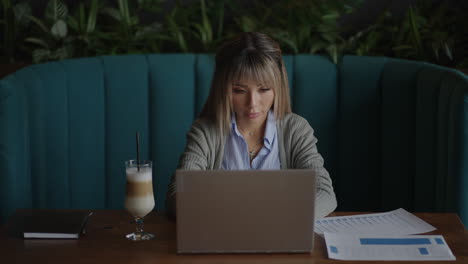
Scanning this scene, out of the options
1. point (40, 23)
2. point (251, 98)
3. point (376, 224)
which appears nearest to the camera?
point (376, 224)

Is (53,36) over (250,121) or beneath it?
over

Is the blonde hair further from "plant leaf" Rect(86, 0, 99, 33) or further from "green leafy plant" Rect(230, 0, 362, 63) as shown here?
"plant leaf" Rect(86, 0, 99, 33)

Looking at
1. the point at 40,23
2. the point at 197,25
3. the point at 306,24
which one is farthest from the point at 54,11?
the point at 306,24

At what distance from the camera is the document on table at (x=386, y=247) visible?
4.75 ft

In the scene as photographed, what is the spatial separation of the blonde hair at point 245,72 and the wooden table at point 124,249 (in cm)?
54

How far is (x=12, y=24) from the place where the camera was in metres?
3.25

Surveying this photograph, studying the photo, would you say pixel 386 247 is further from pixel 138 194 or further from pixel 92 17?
pixel 92 17

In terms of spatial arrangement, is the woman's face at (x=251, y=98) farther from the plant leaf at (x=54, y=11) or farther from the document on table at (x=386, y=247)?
the plant leaf at (x=54, y=11)

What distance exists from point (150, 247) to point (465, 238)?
31.8 inches

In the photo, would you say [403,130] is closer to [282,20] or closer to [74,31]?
[282,20]

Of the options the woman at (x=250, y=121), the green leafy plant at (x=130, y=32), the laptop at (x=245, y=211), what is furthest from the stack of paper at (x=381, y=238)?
the green leafy plant at (x=130, y=32)

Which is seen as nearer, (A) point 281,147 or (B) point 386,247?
(B) point 386,247

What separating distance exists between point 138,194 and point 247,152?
2.16 ft

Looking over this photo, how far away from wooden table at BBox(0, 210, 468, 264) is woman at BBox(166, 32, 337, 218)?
1.27 ft
